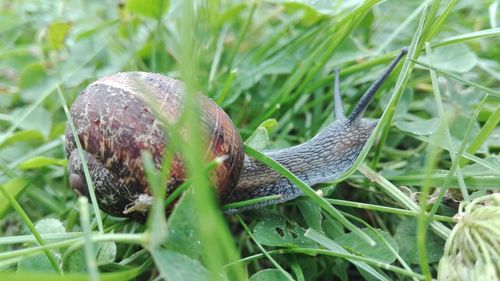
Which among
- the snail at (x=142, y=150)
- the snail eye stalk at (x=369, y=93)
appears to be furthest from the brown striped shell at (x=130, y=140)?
the snail eye stalk at (x=369, y=93)

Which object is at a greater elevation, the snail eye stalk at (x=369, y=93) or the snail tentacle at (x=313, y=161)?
the snail eye stalk at (x=369, y=93)

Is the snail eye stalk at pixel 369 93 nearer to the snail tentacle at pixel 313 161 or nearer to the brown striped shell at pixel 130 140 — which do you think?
the snail tentacle at pixel 313 161

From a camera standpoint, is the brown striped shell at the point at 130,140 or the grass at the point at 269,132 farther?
the brown striped shell at the point at 130,140

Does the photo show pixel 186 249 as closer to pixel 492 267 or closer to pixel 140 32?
pixel 492 267

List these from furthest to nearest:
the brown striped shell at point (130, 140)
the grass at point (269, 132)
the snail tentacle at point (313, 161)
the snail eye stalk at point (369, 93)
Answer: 1. the snail eye stalk at point (369, 93)
2. the snail tentacle at point (313, 161)
3. the brown striped shell at point (130, 140)
4. the grass at point (269, 132)

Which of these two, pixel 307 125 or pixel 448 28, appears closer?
pixel 307 125

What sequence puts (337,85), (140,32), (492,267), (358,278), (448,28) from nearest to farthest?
(492,267)
(358,278)
(337,85)
(448,28)
(140,32)

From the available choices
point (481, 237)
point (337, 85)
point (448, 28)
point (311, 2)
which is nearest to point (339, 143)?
point (337, 85)

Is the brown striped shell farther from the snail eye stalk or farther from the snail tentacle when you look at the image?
the snail eye stalk
